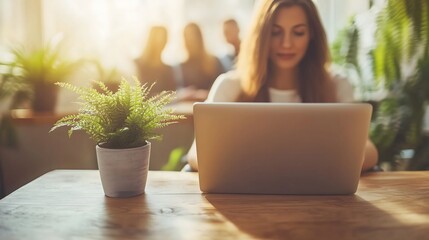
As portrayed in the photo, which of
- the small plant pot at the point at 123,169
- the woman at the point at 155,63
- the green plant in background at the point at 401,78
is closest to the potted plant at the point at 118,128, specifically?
the small plant pot at the point at 123,169

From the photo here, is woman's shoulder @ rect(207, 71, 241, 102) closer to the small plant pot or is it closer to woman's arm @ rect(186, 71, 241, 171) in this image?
woman's arm @ rect(186, 71, 241, 171)

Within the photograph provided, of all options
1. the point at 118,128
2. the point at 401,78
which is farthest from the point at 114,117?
the point at 401,78

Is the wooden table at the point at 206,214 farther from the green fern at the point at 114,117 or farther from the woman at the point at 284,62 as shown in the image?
the woman at the point at 284,62

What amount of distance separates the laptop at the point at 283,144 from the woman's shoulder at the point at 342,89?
2.89 ft

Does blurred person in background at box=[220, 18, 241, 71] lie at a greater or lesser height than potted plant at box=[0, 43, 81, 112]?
greater

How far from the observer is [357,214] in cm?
100

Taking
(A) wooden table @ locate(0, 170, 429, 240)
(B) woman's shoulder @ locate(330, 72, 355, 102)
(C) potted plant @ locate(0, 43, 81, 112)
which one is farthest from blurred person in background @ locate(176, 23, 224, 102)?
(A) wooden table @ locate(0, 170, 429, 240)

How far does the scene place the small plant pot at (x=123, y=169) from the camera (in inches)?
42.6

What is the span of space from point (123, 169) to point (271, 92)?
0.97 metres

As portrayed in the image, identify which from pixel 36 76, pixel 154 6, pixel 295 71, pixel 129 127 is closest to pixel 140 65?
pixel 154 6

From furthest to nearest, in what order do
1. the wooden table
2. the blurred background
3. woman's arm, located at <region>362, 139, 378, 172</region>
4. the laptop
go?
the blurred background, woman's arm, located at <region>362, 139, 378, 172</region>, the laptop, the wooden table

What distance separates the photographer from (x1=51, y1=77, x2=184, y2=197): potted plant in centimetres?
109

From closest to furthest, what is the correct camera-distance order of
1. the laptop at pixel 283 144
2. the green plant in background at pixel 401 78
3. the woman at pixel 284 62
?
the laptop at pixel 283 144 < the woman at pixel 284 62 < the green plant in background at pixel 401 78

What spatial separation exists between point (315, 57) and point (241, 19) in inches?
57.8
